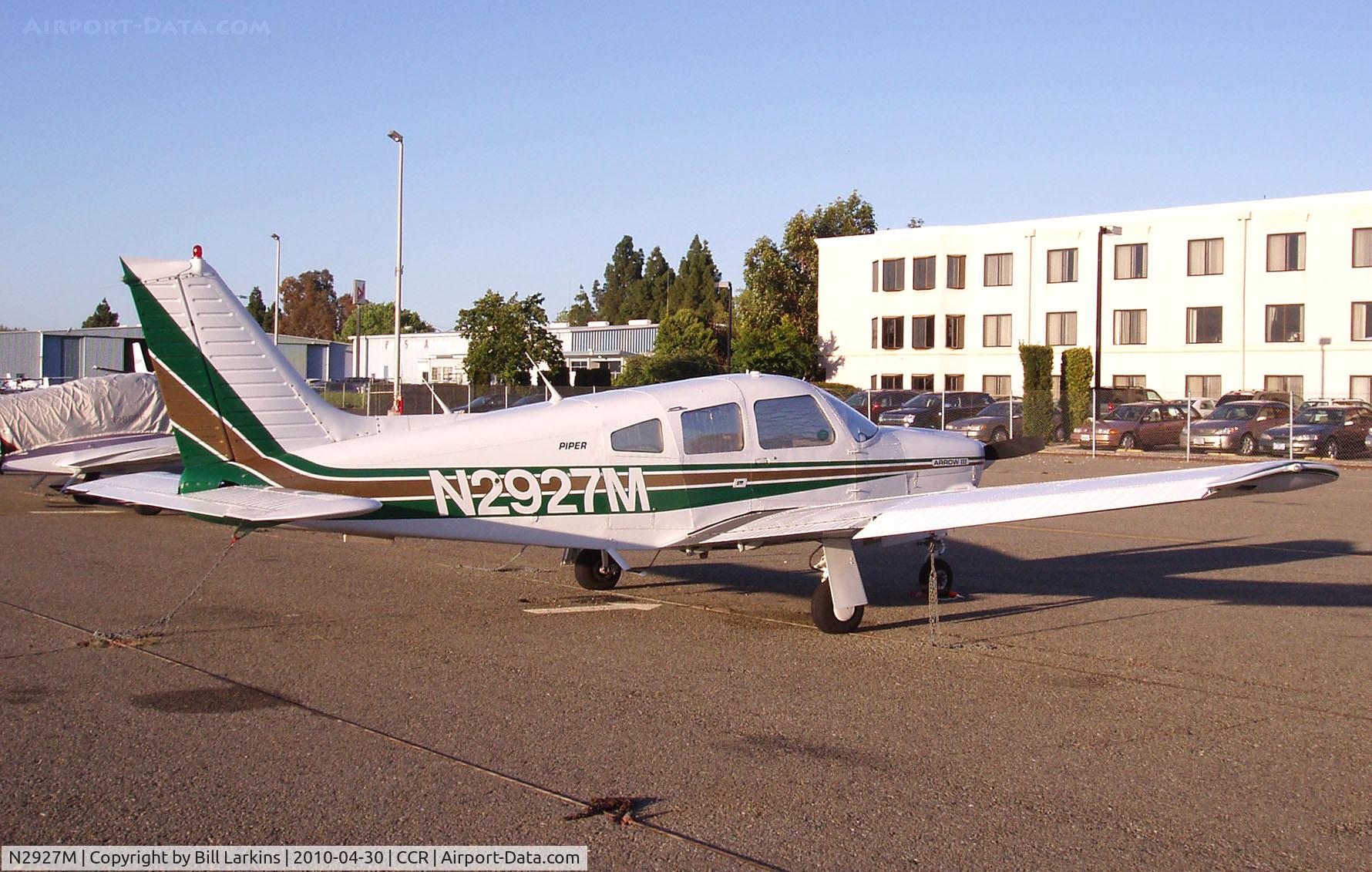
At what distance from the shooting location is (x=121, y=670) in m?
8.07

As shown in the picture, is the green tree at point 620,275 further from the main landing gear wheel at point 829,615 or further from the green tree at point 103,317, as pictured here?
the main landing gear wheel at point 829,615

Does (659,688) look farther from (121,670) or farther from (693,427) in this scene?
(121,670)

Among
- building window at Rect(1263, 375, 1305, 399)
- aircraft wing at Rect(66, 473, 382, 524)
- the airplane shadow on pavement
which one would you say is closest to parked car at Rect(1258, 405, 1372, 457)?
building window at Rect(1263, 375, 1305, 399)

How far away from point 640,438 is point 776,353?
161 feet

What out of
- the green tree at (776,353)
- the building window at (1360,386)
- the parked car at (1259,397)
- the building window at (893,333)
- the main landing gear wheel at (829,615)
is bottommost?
the main landing gear wheel at (829,615)

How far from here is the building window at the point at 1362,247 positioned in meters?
46.1

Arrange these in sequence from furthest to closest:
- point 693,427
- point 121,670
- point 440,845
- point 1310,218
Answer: point 1310,218 < point 693,427 < point 121,670 < point 440,845

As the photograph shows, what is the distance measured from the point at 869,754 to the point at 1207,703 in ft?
8.37

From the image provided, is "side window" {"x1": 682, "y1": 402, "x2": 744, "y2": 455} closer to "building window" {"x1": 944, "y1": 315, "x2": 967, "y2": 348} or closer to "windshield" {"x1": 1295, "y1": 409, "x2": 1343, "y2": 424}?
"windshield" {"x1": 1295, "y1": 409, "x2": 1343, "y2": 424}

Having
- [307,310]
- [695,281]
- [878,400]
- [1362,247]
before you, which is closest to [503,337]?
[878,400]

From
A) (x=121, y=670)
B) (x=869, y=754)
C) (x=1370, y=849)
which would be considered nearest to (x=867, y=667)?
(x=869, y=754)

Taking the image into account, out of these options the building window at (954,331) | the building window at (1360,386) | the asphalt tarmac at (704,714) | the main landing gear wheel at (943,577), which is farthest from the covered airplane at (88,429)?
the building window at (1360,386)

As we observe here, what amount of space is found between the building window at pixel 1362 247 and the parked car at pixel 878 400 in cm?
1837

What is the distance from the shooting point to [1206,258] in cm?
4953
